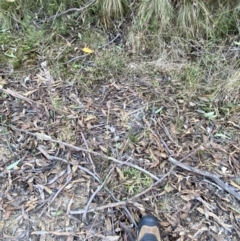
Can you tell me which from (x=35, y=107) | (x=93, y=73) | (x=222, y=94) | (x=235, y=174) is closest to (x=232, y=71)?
(x=222, y=94)

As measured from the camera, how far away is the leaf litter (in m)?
1.56

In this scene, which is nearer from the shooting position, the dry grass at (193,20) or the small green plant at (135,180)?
the small green plant at (135,180)

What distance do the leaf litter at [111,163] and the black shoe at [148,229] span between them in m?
0.04

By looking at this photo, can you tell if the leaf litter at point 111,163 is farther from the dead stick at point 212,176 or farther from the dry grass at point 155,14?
the dry grass at point 155,14

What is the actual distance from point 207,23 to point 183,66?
0.38 metres

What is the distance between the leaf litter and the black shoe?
43 mm

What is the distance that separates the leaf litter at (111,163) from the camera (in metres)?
1.56

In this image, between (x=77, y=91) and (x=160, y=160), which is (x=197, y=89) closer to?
(x=160, y=160)

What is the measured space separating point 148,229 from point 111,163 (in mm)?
406

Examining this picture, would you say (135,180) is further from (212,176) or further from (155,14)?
(155,14)

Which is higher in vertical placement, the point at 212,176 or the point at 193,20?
the point at 193,20

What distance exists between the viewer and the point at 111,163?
5.71ft

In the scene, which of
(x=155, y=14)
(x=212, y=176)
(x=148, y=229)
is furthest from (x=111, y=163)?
(x=155, y=14)

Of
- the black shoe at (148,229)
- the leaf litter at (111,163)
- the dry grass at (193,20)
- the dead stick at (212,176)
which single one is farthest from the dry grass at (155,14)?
the black shoe at (148,229)
